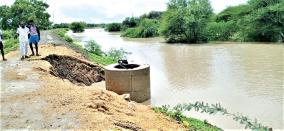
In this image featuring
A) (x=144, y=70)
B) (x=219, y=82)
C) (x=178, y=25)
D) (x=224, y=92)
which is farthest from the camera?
(x=178, y=25)

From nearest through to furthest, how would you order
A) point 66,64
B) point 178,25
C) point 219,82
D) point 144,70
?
1. point 144,70
2. point 66,64
3. point 219,82
4. point 178,25

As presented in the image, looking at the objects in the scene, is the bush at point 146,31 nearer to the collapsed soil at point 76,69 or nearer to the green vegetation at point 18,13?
the green vegetation at point 18,13

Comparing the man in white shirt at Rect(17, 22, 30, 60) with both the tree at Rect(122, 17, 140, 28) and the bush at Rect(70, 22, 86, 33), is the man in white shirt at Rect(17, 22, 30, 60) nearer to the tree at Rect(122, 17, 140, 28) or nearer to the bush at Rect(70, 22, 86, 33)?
the tree at Rect(122, 17, 140, 28)

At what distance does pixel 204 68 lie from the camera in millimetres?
28500

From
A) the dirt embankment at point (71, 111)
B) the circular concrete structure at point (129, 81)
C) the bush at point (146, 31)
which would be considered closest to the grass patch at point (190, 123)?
the dirt embankment at point (71, 111)

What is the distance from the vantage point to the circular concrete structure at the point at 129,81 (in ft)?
49.2

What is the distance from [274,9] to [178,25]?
13.7 m

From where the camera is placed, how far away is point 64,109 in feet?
31.5

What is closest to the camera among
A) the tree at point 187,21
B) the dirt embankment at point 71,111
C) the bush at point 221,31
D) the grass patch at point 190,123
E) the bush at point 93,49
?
the dirt embankment at point 71,111

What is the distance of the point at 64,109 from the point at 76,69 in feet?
34.8

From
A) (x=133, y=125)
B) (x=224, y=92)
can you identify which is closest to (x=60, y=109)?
(x=133, y=125)

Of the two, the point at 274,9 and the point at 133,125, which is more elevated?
the point at 274,9

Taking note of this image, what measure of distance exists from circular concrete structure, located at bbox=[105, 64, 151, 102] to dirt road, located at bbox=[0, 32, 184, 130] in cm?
230

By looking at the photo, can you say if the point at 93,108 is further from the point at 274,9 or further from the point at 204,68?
the point at 274,9
